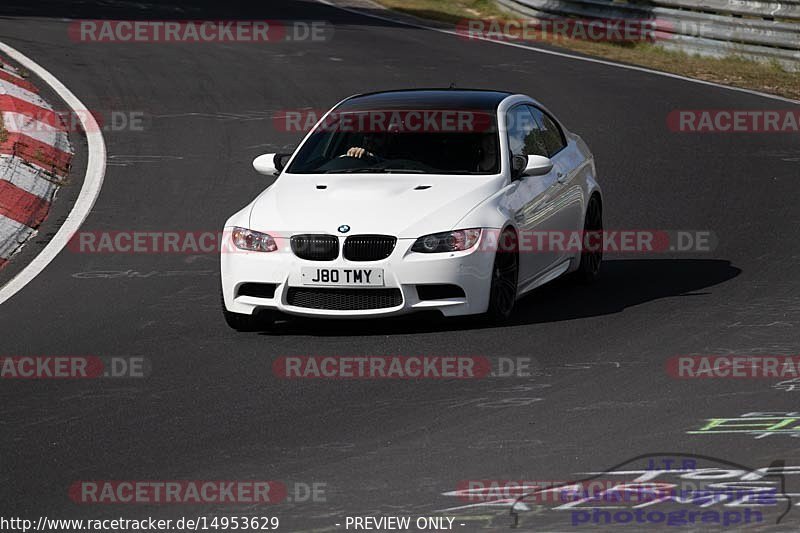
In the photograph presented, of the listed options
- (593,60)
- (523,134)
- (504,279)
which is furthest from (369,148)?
(593,60)

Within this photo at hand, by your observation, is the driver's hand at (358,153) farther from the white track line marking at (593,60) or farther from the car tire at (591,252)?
the white track line marking at (593,60)

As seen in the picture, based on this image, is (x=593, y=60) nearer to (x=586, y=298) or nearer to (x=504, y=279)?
(x=586, y=298)

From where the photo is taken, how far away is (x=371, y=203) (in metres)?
9.90

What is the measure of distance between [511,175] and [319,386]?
2728 millimetres

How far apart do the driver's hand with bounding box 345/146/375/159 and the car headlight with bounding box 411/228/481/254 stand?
4.34 ft

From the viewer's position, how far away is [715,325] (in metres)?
9.89

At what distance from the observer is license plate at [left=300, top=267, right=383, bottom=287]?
955 cm

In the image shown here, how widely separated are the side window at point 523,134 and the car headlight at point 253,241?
1978 millimetres

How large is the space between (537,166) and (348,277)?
1.71 metres

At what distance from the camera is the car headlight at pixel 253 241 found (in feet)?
32.2

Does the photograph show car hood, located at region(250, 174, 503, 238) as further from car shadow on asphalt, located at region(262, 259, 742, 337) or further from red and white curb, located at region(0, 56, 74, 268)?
red and white curb, located at region(0, 56, 74, 268)

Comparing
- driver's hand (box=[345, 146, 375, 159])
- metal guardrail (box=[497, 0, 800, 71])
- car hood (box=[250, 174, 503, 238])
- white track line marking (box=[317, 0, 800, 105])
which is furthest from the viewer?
metal guardrail (box=[497, 0, 800, 71])

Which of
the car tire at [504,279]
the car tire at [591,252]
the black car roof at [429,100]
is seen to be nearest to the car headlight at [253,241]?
the car tire at [504,279]

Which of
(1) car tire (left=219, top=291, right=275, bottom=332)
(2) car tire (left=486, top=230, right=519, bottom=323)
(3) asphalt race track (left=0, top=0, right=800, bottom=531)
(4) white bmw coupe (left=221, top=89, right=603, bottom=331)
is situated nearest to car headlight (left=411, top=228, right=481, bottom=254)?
(4) white bmw coupe (left=221, top=89, right=603, bottom=331)
